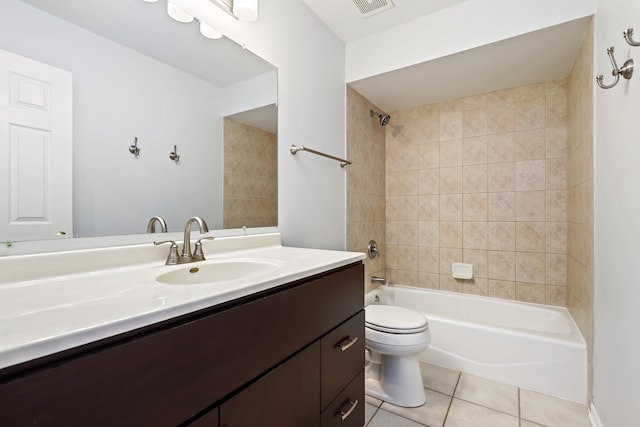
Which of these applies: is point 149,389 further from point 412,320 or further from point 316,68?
point 316,68

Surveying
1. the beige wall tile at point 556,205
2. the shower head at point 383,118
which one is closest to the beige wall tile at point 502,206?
the beige wall tile at point 556,205

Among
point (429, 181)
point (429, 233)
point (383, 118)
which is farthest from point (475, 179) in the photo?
point (383, 118)

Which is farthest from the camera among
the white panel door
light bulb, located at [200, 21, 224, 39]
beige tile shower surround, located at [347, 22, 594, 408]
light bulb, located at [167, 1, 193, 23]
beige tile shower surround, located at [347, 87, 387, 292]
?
beige tile shower surround, located at [347, 87, 387, 292]

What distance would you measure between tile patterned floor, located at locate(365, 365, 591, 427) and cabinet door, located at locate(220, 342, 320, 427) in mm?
746

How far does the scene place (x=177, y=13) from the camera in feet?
3.70

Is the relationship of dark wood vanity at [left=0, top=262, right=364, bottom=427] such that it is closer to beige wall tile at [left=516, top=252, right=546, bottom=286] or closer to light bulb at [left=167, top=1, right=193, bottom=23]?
light bulb at [left=167, top=1, right=193, bottom=23]

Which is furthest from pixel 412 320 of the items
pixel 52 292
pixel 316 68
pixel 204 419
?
pixel 316 68

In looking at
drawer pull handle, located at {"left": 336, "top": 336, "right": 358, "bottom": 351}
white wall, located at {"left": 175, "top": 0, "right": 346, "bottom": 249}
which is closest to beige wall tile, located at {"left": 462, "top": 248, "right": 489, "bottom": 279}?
white wall, located at {"left": 175, "top": 0, "right": 346, "bottom": 249}

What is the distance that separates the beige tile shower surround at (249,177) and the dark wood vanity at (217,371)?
593 millimetres

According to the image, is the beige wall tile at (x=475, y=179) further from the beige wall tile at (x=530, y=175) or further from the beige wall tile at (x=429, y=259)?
the beige wall tile at (x=429, y=259)

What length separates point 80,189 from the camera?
2.86 ft

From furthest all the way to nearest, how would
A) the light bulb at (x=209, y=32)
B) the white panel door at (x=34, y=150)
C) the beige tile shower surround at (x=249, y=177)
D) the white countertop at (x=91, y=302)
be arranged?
the beige tile shower surround at (x=249, y=177)
the light bulb at (x=209, y=32)
the white panel door at (x=34, y=150)
the white countertop at (x=91, y=302)

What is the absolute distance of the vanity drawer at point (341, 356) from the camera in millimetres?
938

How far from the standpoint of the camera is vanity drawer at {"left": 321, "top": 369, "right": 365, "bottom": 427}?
0.97 meters
